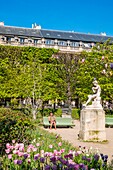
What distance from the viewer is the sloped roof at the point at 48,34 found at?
52.8m

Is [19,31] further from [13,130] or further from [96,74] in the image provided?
[13,130]

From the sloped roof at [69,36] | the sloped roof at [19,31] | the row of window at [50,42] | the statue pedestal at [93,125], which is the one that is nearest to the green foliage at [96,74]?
the statue pedestal at [93,125]

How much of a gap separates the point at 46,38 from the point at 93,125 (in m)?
41.6

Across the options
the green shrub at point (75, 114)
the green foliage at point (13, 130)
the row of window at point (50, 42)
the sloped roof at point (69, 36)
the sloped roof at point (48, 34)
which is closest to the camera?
the green foliage at point (13, 130)

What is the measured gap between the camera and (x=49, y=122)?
23.0 metres

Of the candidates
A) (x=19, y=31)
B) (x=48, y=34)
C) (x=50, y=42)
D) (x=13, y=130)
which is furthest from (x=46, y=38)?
(x=13, y=130)

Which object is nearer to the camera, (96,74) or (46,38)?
(96,74)

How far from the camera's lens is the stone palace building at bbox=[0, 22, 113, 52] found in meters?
52.0

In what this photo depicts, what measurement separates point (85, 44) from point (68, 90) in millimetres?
20516

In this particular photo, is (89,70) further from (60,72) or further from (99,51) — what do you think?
(60,72)

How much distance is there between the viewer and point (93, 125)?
14.5 metres

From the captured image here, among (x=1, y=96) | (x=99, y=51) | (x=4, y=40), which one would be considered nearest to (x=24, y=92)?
(x=1, y=96)

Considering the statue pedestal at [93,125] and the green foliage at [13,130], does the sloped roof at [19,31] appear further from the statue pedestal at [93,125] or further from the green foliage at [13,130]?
the green foliage at [13,130]

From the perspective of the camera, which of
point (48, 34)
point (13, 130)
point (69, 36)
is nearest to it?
point (13, 130)
